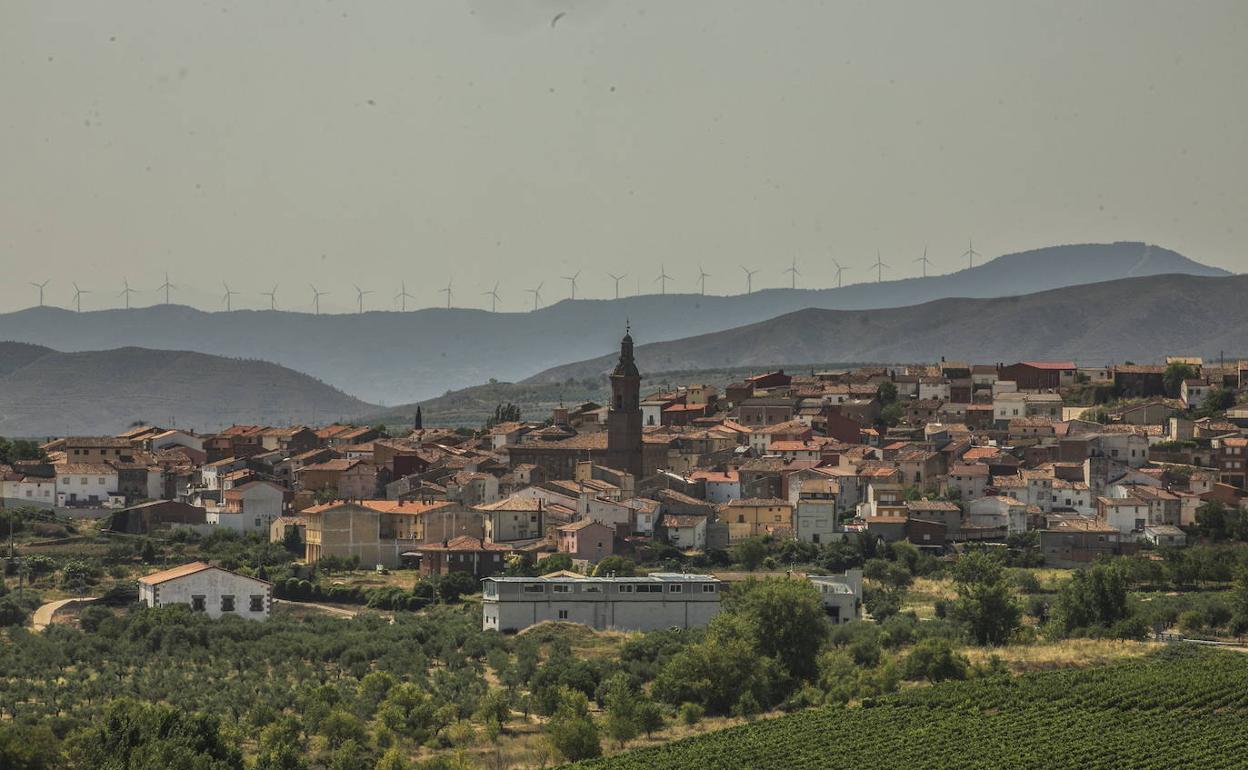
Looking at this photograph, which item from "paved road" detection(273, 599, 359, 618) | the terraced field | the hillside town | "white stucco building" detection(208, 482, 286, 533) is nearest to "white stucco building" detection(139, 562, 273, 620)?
"paved road" detection(273, 599, 359, 618)

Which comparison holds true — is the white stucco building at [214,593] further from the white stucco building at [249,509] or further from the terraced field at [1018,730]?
the terraced field at [1018,730]

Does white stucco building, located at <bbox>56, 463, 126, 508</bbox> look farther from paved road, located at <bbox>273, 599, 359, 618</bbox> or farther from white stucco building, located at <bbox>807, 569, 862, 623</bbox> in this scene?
white stucco building, located at <bbox>807, 569, 862, 623</bbox>

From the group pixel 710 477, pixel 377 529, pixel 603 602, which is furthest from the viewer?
pixel 710 477

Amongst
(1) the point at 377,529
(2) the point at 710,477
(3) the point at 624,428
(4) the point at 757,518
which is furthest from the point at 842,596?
(3) the point at 624,428

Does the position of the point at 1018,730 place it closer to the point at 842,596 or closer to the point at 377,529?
the point at 842,596

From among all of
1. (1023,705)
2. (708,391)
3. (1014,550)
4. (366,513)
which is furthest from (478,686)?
(708,391)

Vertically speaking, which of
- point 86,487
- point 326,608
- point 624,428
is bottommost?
point 326,608
